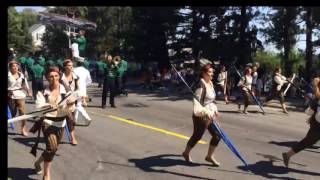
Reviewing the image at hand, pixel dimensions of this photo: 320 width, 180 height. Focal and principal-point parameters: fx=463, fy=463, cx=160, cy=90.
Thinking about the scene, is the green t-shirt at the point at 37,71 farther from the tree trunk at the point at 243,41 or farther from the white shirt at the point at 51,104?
the tree trunk at the point at 243,41

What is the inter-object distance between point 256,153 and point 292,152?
1.34 metres

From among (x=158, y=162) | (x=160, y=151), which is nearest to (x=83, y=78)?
(x=160, y=151)

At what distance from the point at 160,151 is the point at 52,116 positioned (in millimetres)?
3145

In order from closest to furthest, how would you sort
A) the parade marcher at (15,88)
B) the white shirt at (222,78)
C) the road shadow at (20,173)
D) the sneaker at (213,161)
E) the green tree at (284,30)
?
the road shadow at (20,173)
the sneaker at (213,161)
the parade marcher at (15,88)
the white shirt at (222,78)
the green tree at (284,30)

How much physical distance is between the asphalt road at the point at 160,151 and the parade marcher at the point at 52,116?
2.46ft

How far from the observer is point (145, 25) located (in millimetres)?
36656

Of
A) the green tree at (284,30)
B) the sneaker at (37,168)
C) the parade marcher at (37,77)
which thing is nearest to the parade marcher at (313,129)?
the sneaker at (37,168)

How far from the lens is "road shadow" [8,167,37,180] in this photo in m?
7.78

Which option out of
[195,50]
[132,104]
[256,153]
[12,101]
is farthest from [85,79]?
[195,50]

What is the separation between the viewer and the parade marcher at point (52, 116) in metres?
7.23

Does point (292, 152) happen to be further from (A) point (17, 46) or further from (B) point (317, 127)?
(A) point (17, 46)

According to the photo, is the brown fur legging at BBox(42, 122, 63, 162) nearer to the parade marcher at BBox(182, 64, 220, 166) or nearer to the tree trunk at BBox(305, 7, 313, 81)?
the parade marcher at BBox(182, 64, 220, 166)

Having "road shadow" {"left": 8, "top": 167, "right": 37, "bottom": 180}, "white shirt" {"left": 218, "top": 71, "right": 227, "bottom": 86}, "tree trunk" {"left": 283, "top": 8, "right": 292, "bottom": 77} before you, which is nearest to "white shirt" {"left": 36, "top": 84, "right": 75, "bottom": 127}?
"road shadow" {"left": 8, "top": 167, "right": 37, "bottom": 180}

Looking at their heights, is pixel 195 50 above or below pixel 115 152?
above
